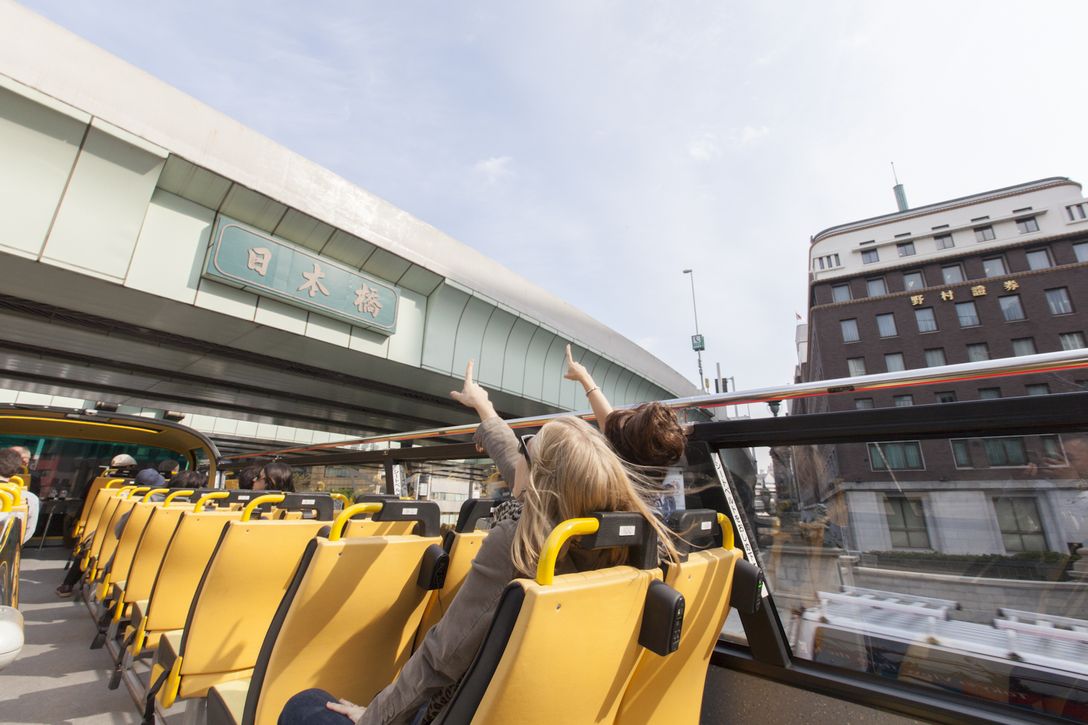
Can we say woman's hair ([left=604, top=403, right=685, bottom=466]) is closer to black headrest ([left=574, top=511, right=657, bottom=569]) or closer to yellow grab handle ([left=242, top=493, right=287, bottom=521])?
black headrest ([left=574, top=511, right=657, bottom=569])

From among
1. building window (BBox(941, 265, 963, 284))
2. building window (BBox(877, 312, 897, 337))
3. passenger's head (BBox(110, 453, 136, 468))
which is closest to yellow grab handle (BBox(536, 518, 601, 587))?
passenger's head (BBox(110, 453, 136, 468))

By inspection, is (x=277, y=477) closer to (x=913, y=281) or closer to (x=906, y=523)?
(x=906, y=523)

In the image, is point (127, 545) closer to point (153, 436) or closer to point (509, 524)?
point (509, 524)

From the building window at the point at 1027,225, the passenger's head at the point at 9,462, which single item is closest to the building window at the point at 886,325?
the building window at the point at 1027,225

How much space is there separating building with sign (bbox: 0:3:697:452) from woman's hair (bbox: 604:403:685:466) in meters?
7.00

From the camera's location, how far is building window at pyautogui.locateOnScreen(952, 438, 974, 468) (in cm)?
194

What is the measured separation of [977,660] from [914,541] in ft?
1.52

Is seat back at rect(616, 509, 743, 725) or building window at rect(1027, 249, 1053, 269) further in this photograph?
building window at rect(1027, 249, 1053, 269)

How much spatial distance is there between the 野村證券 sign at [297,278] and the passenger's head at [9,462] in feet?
9.62

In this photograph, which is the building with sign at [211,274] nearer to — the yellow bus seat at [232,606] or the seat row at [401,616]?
the seat row at [401,616]

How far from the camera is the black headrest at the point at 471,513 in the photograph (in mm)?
2281

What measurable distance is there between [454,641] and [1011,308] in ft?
144

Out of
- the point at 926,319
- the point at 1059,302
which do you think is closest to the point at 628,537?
the point at 926,319

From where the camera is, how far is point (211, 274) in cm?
654
